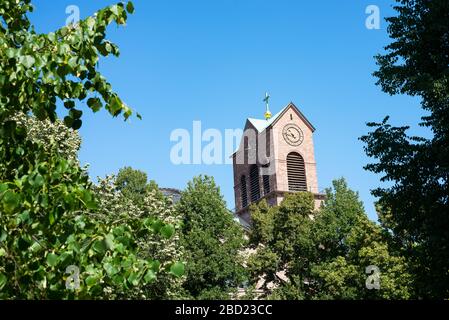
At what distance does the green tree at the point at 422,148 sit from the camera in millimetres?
16188

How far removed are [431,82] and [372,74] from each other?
9.49ft

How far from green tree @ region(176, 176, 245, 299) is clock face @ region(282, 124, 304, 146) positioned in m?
20.4

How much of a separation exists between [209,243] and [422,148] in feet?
67.9

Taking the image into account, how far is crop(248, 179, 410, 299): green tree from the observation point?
34.3 meters

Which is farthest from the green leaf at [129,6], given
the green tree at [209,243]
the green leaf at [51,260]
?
the green tree at [209,243]

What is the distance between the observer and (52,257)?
153 inches

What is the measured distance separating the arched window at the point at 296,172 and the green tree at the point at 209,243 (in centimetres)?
1812

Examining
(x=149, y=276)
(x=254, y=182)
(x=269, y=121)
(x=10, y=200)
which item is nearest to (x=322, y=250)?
(x=254, y=182)

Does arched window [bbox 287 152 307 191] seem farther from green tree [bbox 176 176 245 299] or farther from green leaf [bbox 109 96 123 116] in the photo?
green leaf [bbox 109 96 123 116]

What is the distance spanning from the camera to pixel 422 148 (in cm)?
1672

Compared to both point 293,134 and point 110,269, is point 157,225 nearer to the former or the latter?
point 110,269

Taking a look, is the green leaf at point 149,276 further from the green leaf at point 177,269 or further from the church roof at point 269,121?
the church roof at point 269,121

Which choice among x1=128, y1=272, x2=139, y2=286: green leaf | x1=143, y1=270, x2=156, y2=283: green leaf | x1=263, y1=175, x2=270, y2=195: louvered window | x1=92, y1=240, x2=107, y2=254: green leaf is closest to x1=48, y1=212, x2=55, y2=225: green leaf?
x1=92, y1=240, x2=107, y2=254: green leaf
